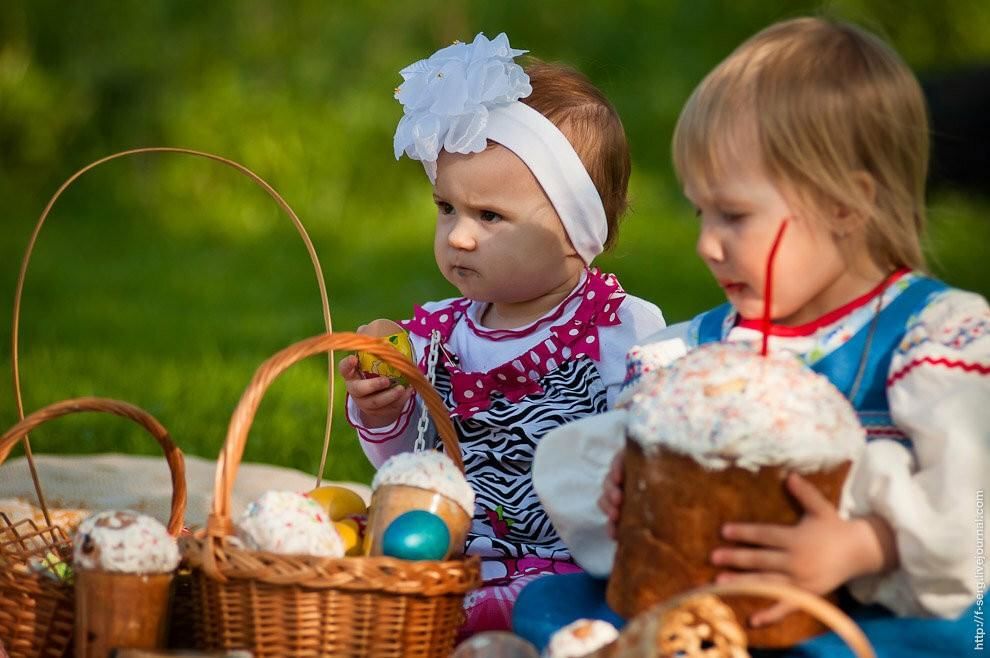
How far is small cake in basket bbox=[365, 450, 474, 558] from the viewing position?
8.09 feet

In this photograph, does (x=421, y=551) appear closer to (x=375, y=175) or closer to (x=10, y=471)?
(x=10, y=471)

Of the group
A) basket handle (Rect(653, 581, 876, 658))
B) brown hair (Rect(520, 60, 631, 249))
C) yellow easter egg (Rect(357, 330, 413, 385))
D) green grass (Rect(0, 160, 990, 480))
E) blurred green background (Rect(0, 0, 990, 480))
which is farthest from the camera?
blurred green background (Rect(0, 0, 990, 480))

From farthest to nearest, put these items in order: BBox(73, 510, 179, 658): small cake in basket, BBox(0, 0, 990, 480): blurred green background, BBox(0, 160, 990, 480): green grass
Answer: BBox(0, 0, 990, 480): blurred green background < BBox(0, 160, 990, 480): green grass < BBox(73, 510, 179, 658): small cake in basket

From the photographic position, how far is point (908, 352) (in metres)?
2.21

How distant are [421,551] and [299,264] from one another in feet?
18.2

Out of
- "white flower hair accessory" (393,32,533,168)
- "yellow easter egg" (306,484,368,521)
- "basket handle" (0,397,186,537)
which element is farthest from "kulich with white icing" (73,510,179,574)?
"white flower hair accessory" (393,32,533,168)

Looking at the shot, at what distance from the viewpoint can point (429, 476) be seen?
249 cm

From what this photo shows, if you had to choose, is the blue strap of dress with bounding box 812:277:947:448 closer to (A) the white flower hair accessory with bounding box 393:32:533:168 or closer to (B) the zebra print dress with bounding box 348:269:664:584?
(B) the zebra print dress with bounding box 348:269:664:584

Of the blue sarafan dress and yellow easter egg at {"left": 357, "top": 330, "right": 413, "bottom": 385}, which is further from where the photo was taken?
yellow easter egg at {"left": 357, "top": 330, "right": 413, "bottom": 385}

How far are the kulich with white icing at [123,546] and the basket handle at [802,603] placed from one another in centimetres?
87

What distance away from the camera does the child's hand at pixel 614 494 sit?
2.25 m

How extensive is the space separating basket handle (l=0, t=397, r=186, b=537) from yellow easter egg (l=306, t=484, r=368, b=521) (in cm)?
27

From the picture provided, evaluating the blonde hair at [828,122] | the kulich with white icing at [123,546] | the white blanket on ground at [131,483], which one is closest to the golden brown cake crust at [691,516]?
the blonde hair at [828,122]

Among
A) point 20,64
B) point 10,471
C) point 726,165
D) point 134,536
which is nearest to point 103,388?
point 10,471
